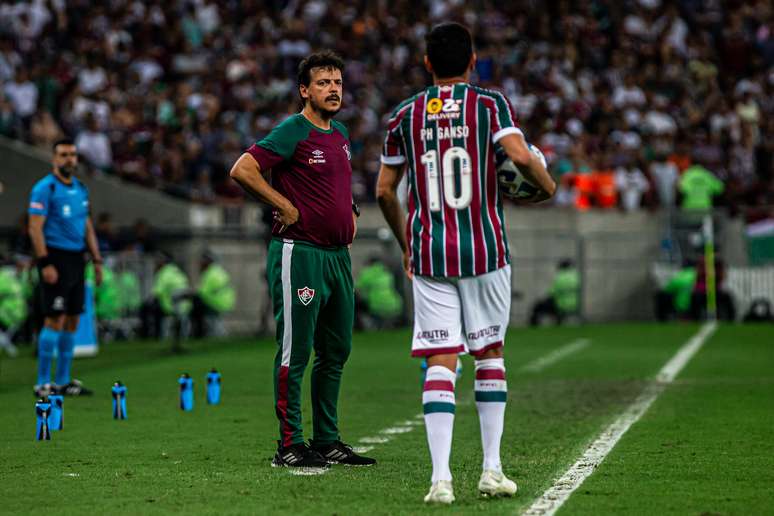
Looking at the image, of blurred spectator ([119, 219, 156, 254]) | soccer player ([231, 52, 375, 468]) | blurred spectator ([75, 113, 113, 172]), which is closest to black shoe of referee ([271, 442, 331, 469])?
soccer player ([231, 52, 375, 468])

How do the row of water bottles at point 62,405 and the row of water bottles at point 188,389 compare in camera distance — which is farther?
the row of water bottles at point 188,389

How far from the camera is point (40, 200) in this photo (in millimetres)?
12453

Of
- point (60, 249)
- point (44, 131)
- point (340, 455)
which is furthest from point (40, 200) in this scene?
point (44, 131)

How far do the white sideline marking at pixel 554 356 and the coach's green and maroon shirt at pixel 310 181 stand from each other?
25.4ft

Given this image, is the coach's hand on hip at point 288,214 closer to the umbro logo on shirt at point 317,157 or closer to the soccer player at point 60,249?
the umbro logo on shirt at point 317,157

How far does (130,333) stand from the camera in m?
23.0

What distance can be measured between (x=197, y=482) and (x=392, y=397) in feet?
17.5

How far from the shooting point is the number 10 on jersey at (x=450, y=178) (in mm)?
6523

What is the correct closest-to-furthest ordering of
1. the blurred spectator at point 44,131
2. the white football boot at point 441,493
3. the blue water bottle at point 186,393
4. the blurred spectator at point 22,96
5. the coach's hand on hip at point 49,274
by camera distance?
the white football boot at point 441,493 → the blue water bottle at point 186,393 → the coach's hand on hip at point 49,274 → the blurred spectator at point 44,131 → the blurred spectator at point 22,96

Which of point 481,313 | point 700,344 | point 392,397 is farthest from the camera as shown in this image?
point 700,344

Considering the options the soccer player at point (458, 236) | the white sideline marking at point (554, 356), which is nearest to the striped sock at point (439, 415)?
the soccer player at point (458, 236)

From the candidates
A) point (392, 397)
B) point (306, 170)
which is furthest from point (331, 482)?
point (392, 397)

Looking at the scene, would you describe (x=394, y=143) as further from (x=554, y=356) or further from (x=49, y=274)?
(x=554, y=356)

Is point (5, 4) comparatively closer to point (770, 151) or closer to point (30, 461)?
point (770, 151)
